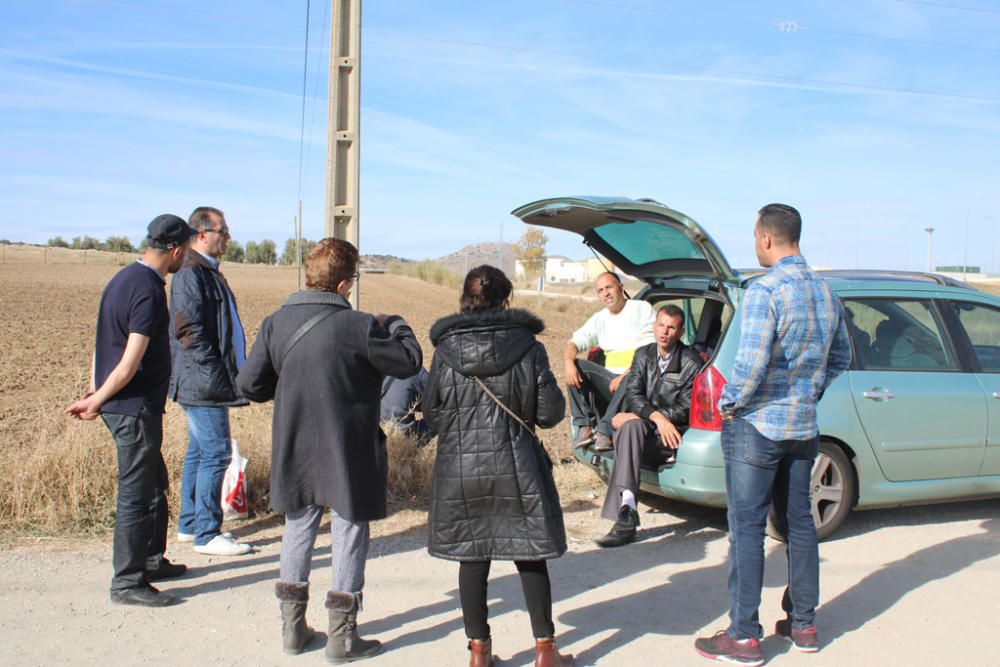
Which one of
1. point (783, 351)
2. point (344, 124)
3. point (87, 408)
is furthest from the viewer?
point (344, 124)

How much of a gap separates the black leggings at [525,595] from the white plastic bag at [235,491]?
2.61 m

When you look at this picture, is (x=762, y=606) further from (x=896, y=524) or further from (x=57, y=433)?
(x=57, y=433)

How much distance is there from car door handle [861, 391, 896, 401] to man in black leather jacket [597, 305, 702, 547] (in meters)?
1.03

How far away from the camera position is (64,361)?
52.2 ft

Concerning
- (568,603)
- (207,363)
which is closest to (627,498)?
(568,603)

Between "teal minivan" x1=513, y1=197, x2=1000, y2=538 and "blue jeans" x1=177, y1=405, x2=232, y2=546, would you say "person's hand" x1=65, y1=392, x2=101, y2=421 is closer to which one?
"blue jeans" x1=177, y1=405, x2=232, y2=546

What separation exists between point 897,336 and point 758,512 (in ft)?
8.57

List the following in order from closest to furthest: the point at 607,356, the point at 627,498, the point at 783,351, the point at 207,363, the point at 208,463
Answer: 1. the point at 783,351
2. the point at 207,363
3. the point at 208,463
4. the point at 627,498
5. the point at 607,356

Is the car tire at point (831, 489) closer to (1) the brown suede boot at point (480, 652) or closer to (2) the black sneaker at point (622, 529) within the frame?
(2) the black sneaker at point (622, 529)

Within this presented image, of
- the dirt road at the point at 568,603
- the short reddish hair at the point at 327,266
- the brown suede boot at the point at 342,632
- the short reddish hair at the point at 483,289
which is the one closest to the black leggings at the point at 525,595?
the dirt road at the point at 568,603

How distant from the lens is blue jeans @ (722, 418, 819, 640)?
3.93 metres

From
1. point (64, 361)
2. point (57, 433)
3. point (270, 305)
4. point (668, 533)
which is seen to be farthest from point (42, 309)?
point (668, 533)

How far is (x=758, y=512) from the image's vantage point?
394cm

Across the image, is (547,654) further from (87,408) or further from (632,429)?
(87,408)
